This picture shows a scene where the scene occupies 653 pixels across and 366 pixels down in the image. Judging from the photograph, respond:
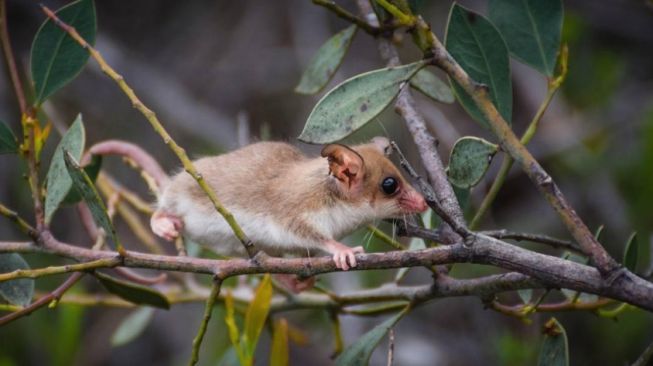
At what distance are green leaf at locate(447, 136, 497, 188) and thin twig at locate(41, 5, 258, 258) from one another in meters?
0.43

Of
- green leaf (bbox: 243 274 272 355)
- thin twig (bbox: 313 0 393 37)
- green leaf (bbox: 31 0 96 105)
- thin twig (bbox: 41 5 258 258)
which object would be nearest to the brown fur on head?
thin twig (bbox: 313 0 393 37)

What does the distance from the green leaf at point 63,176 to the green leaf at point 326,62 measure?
666mm

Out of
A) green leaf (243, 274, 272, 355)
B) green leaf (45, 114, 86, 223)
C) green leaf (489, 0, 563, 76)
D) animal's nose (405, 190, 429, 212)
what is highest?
green leaf (489, 0, 563, 76)

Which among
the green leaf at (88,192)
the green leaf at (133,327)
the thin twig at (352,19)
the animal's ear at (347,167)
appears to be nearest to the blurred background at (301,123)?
the green leaf at (133,327)

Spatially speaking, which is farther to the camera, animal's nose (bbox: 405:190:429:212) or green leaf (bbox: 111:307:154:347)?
green leaf (bbox: 111:307:154:347)

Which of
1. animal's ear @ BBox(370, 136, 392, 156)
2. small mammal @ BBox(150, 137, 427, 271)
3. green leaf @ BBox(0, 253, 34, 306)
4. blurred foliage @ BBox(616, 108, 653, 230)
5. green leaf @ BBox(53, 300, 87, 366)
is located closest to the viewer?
green leaf @ BBox(0, 253, 34, 306)

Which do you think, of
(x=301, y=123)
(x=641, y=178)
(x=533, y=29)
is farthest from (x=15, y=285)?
(x=301, y=123)

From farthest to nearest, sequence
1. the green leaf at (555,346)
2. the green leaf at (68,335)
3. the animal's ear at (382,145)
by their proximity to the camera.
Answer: the green leaf at (68,335) < the animal's ear at (382,145) < the green leaf at (555,346)

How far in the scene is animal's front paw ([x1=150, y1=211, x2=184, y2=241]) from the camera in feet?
7.84

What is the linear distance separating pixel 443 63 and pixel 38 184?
35.5 inches

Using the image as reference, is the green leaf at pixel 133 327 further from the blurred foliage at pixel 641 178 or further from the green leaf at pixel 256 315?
the blurred foliage at pixel 641 178

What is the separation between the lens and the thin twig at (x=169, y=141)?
5.48 feet

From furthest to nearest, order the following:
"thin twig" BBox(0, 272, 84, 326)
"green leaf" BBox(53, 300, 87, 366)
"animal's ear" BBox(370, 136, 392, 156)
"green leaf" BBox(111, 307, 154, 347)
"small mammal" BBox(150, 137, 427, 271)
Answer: "green leaf" BBox(53, 300, 87, 366) < "green leaf" BBox(111, 307, 154, 347) < "animal's ear" BBox(370, 136, 392, 156) < "small mammal" BBox(150, 137, 427, 271) < "thin twig" BBox(0, 272, 84, 326)

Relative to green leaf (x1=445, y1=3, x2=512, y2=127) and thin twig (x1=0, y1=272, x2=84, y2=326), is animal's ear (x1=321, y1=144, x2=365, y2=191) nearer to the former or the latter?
green leaf (x1=445, y1=3, x2=512, y2=127)
